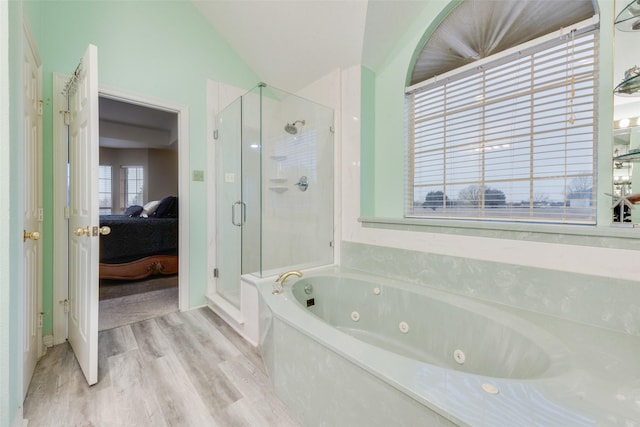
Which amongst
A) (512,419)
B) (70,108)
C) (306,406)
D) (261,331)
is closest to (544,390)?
(512,419)

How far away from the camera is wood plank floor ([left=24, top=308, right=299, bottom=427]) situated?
1.26 meters

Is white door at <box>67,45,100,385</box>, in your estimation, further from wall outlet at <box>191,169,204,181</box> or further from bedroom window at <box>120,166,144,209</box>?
bedroom window at <box>120,166,144,209</box>

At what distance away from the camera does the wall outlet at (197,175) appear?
2.53 meters

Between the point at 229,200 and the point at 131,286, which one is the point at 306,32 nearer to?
the point at 229,200

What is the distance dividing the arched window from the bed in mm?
3213

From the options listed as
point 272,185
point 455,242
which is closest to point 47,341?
point 272,185

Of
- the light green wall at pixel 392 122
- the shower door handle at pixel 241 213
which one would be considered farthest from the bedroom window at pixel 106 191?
the light green wall at pixel 392 122

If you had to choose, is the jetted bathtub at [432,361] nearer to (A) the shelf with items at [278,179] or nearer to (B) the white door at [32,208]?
(A) the shelf with items at [278,179]

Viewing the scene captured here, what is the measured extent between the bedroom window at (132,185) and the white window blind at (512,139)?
6.63 metres

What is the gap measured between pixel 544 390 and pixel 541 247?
2.72 ft

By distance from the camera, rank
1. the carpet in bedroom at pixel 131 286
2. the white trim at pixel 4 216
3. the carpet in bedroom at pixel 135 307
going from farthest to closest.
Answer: the carpet in bedroom at pixel 131 286 < the carpet in bedroom at pixel 135 307 < the white trim at pixel 4 216

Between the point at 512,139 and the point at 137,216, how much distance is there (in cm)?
527

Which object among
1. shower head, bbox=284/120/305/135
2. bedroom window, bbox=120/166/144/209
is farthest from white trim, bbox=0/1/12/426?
bedroom window, bbox=120/166/144/209

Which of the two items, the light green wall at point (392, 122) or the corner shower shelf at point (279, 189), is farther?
the corner shower shelf at point (279, 189)
